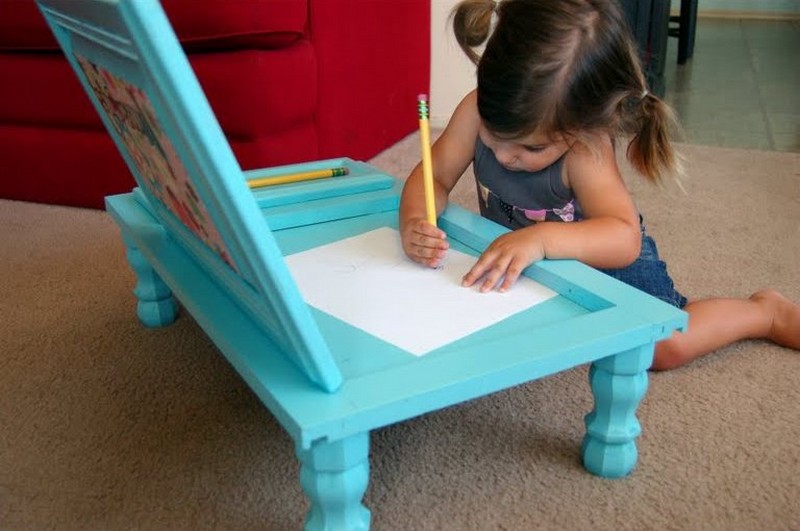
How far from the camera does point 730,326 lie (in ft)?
2.91

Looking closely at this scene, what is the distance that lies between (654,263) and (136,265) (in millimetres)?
554

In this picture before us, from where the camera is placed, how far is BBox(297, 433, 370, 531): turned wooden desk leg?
0.53 metres

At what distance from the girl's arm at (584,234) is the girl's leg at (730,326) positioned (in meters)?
0.12

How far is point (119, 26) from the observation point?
499mm

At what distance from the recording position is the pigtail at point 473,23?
34.5 inches

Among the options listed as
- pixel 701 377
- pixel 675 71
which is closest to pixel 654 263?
pixel 701 377

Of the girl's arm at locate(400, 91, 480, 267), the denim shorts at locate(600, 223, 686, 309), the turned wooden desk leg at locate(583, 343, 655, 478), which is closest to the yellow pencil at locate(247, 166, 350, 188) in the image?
the girl's arm at locate(400, 91, 480, 267)

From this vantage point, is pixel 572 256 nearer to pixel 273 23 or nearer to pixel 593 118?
pixel 593 118

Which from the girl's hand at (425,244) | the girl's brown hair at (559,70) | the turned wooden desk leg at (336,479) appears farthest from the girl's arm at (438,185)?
the turned wooden desk leg at (336,479)

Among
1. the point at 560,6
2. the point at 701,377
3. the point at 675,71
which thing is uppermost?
the point at 560,6

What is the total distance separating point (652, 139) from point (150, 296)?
0.56 m

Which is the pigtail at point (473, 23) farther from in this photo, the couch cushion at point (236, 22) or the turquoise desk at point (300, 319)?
the couch cushion at point (236, 22)

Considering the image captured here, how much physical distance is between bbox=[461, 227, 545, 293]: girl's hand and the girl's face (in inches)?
3.8

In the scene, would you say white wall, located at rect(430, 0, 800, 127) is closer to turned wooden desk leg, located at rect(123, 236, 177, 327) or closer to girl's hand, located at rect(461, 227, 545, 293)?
turned wooden desk leg, located at rect(123, 236, 177, 327)
